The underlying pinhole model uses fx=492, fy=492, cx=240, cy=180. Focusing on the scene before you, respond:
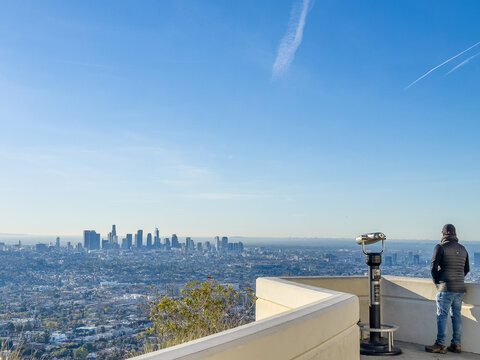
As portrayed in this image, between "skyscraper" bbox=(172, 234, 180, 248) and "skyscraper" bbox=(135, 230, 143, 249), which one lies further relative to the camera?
"skyscraper" bbox=(135, 230, 143, 249)

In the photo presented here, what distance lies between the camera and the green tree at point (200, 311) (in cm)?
820

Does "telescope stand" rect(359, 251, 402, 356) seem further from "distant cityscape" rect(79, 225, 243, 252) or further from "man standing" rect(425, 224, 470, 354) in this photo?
"distant cityscape" rect(79, 225, 243, 252)

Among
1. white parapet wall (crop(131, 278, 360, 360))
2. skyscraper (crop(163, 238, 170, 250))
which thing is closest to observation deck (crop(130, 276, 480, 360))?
white parapet wall (crop(131, 278, 360, 360))

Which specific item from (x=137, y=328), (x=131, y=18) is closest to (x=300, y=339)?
(x=137, y=328)

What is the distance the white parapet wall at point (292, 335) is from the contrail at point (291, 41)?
11840 mm

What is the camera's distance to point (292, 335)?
338 cm

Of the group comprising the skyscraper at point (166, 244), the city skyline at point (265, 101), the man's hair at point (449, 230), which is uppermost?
the city skyline at point (265, 101)

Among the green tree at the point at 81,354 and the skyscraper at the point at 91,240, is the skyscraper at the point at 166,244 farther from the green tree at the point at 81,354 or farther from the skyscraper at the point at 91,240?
the green tree at the point at 81,354

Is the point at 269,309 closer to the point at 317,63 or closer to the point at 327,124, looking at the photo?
the point at 317,63

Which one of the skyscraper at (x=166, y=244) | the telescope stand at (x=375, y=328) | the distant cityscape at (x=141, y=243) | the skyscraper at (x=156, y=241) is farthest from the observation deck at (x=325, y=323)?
the skyscraper at (x=156, y=241)

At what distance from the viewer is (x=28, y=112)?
19.3 metres

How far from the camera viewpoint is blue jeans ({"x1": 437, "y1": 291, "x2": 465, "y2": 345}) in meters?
6.95

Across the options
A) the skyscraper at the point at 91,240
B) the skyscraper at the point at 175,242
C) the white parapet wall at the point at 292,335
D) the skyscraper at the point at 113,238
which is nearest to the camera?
the white parapet wall at the point at 292,335

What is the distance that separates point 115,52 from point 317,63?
645 centimetres
